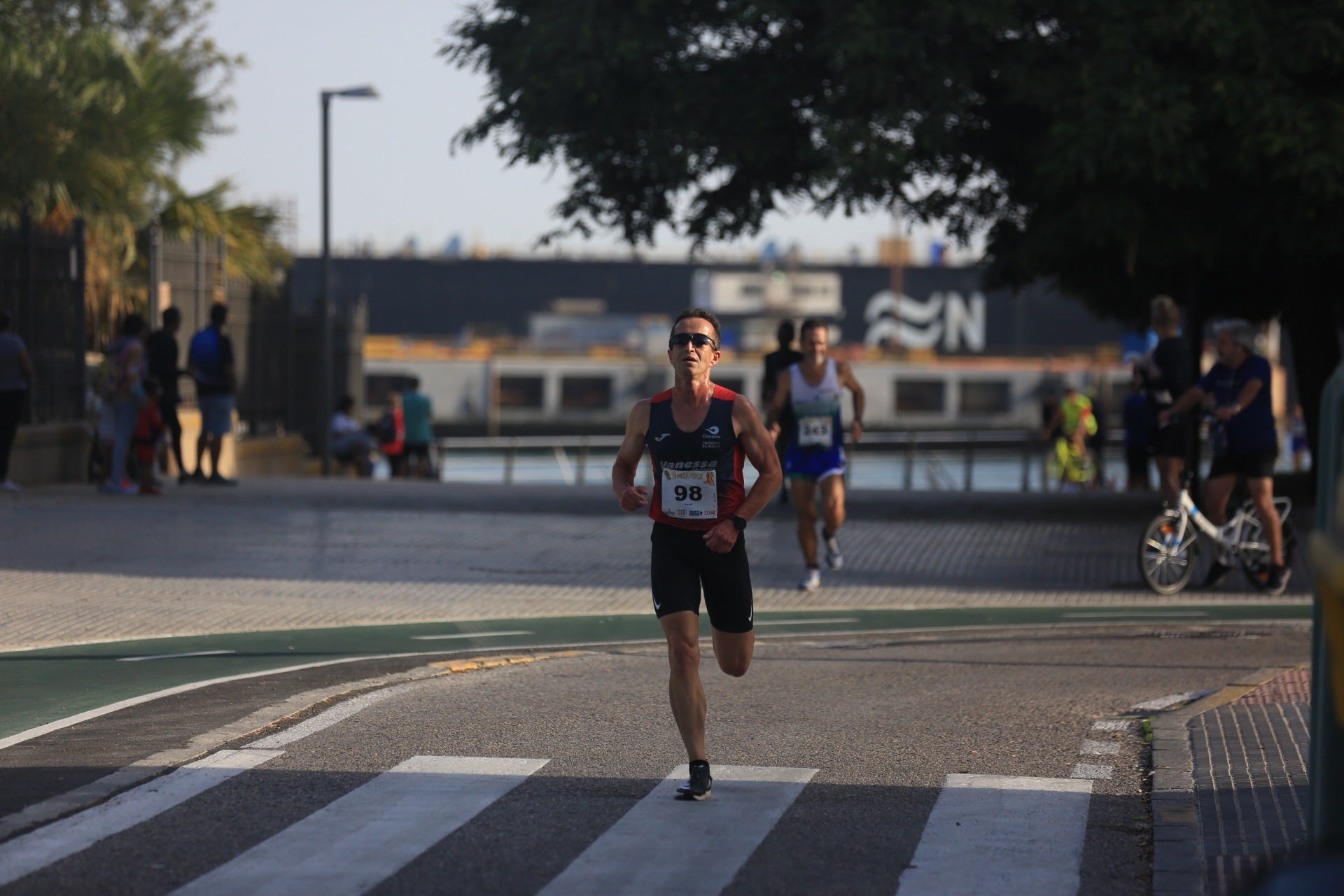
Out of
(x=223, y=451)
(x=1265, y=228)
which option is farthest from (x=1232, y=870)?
(x=223, y=451)

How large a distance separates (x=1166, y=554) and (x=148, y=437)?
31.0 feet

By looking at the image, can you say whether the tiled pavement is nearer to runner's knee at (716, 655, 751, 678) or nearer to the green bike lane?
runner's knee at (716, 655, 751, 678)

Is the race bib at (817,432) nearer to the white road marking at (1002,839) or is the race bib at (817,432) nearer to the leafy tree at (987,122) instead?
the leafy tree at (987,122)

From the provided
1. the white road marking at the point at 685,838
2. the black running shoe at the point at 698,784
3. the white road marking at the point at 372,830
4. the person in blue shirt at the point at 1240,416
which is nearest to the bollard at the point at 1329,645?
the white road marking at the point at 685,838

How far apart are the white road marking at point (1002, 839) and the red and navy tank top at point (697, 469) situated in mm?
1223

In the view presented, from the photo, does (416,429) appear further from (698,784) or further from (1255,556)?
(698,784)

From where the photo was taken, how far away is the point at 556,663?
357 inches

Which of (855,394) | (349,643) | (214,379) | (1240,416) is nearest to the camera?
(349,643)

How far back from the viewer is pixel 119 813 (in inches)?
220

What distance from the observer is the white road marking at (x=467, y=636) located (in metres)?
9.96

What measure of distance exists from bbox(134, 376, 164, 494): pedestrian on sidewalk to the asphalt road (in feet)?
27.8

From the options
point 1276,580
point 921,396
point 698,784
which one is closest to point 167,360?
point 1276,580

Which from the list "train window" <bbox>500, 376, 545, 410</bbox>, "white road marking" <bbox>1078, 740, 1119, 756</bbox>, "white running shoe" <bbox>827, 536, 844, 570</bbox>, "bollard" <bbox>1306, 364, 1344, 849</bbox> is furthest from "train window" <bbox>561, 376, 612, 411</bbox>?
"bollard" <bbox>1306, 364, 1344, 849</bbox>

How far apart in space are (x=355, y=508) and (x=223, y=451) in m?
5.55
